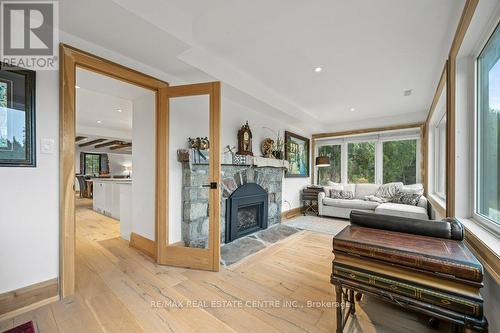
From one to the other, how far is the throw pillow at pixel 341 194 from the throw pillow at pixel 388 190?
536 mm

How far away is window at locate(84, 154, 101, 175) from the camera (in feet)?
35.1

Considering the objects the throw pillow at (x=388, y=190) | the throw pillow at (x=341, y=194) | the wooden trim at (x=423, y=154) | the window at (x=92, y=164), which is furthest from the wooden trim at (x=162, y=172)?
the window at (x=92, y=164)

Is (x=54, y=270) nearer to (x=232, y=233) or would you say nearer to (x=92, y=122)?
(x=232, y=233)

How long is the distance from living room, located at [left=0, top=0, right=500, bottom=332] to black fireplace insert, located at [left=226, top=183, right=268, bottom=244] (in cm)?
4

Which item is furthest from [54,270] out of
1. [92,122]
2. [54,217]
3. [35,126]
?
[92,122]

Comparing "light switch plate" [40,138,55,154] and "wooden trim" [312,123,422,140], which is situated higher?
"wooden trim" [312,123,422,140]

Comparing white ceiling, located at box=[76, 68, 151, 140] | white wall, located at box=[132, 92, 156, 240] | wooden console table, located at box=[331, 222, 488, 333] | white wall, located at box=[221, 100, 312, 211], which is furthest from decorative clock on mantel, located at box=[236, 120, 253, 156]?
wooden console table, located at box=[331, 222, 488, 333]

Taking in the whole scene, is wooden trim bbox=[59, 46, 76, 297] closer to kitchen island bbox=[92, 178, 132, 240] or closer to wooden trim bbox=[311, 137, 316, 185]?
kitchen island bbox=[92, 178, 132, 240]

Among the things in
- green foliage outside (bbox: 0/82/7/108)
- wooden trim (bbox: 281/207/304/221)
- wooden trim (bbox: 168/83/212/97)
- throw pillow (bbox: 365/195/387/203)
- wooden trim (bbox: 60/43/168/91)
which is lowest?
wooden trim (bbox: 281/207/304/221)

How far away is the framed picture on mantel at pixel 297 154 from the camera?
4.93 metres

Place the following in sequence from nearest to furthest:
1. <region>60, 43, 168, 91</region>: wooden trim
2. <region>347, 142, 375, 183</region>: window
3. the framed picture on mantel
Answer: <region>60, 43, 168, 91</region>: wooden trim < the framed picture on mantel < <region>347, 142, 375, 183</region>: window

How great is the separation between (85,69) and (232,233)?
260 centimetres

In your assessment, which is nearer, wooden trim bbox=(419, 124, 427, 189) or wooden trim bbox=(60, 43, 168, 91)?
wooden trim bbox=(60, 43, 168, 91)

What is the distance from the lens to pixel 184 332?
142 centimetres
